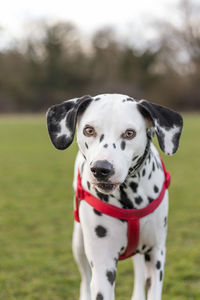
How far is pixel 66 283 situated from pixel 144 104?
2630 mm

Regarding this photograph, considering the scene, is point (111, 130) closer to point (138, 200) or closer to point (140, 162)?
point (140, 162)

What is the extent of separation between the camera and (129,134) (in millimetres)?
2732

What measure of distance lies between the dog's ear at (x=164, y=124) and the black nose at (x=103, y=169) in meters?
0.49

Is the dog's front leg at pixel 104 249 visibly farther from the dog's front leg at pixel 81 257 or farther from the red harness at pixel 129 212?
the dog's front leg at pixel 81 257

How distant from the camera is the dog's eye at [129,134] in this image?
107 inches

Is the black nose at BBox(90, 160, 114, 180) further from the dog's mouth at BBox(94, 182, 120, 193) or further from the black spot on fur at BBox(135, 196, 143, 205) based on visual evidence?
the black spot on fur at BBox(135, 196, 143, 205)

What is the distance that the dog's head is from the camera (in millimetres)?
2596

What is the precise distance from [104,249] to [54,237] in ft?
11.9

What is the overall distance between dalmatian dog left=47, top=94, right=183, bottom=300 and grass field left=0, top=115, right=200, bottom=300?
142 centimetres

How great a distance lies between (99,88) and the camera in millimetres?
58531

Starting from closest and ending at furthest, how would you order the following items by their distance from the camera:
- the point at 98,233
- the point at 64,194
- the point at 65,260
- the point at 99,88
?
the point at 98,233 → the point at 65,260 → the point at 64,194 → the point at 99,88

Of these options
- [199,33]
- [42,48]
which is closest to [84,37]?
[42,48]

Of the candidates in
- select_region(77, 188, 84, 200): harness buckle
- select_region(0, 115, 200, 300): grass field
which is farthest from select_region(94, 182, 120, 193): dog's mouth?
select_region(0, 115, 200, 300): grass field

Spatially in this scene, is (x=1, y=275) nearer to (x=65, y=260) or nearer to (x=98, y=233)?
(x=65, y=260)
